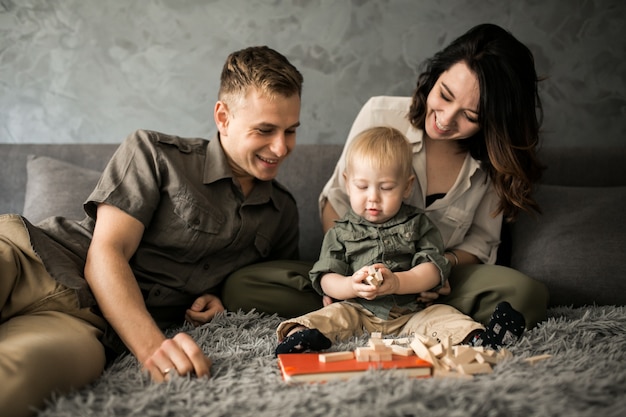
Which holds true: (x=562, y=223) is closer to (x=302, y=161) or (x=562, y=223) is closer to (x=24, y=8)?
(x=302, y=161)

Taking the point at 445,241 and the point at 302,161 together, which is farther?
the point at 302,161

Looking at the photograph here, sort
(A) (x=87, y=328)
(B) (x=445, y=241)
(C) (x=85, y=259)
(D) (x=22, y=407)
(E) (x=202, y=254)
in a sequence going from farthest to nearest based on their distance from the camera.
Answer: (B) (x=445, y=241) < (E) (x=202, y=254) < (C) (x=85, y=259) < (A) (x=87, y=328) < (D) (x=22, y=407)

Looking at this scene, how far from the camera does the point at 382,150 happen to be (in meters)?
1.62

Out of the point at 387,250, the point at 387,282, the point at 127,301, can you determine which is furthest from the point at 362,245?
the point at 127,301

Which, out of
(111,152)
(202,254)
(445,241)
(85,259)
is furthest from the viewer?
(111,152)

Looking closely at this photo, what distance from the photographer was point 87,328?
132cm

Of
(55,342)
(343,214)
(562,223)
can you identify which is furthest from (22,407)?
(562,223)

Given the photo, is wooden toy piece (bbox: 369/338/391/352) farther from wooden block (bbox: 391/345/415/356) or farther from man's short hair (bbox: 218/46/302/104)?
man's short hair (bbox: 218/46/302/104)

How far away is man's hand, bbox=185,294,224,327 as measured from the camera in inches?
63.1

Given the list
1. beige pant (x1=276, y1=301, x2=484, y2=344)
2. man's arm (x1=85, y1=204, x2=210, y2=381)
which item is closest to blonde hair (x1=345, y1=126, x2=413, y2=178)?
beige pant (x1=276, y1=301, x2=484, y2=344)

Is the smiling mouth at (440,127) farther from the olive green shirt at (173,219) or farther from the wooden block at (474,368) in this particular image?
the wooden block at (474,368)

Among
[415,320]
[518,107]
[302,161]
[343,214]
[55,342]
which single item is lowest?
[415,320]

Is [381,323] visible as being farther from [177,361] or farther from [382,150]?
[177,361]

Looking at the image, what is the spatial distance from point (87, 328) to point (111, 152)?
3.49ft
